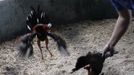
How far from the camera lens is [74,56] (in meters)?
3.81

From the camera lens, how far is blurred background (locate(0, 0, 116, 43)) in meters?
4.19

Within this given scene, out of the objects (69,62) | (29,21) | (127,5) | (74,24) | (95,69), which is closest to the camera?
(127,5)

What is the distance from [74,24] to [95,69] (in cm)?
201

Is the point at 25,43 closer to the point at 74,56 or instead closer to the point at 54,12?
the point at 74,56

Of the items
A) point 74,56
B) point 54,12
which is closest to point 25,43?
point 74,56

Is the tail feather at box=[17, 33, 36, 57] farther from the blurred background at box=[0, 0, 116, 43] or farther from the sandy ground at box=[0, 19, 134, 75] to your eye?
the blurred background at box=[0, 0, 116, 43]

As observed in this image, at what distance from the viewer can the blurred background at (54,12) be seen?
13.7 ft

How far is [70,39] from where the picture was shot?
4.22 metres

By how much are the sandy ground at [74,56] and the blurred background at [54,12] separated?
0.15 meters

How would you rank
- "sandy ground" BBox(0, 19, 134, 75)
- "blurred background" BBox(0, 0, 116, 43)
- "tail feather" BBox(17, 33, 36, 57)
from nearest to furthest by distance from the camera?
"tail feather" BBox(17, 33, 36, 57)
"sandy ground" BBox(0, 19, 134, 75)
"blurred background" BBox(0, 0, 116, 43)

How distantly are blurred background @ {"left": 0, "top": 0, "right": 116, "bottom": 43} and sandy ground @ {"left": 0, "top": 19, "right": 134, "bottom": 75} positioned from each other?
0.15 metres

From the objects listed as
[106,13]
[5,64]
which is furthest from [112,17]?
[5,64]

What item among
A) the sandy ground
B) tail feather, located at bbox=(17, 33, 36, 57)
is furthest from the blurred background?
tail feather, located at bbox=(17, 33, 36, 57)

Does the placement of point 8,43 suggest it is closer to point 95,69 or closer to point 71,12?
point 71,12
